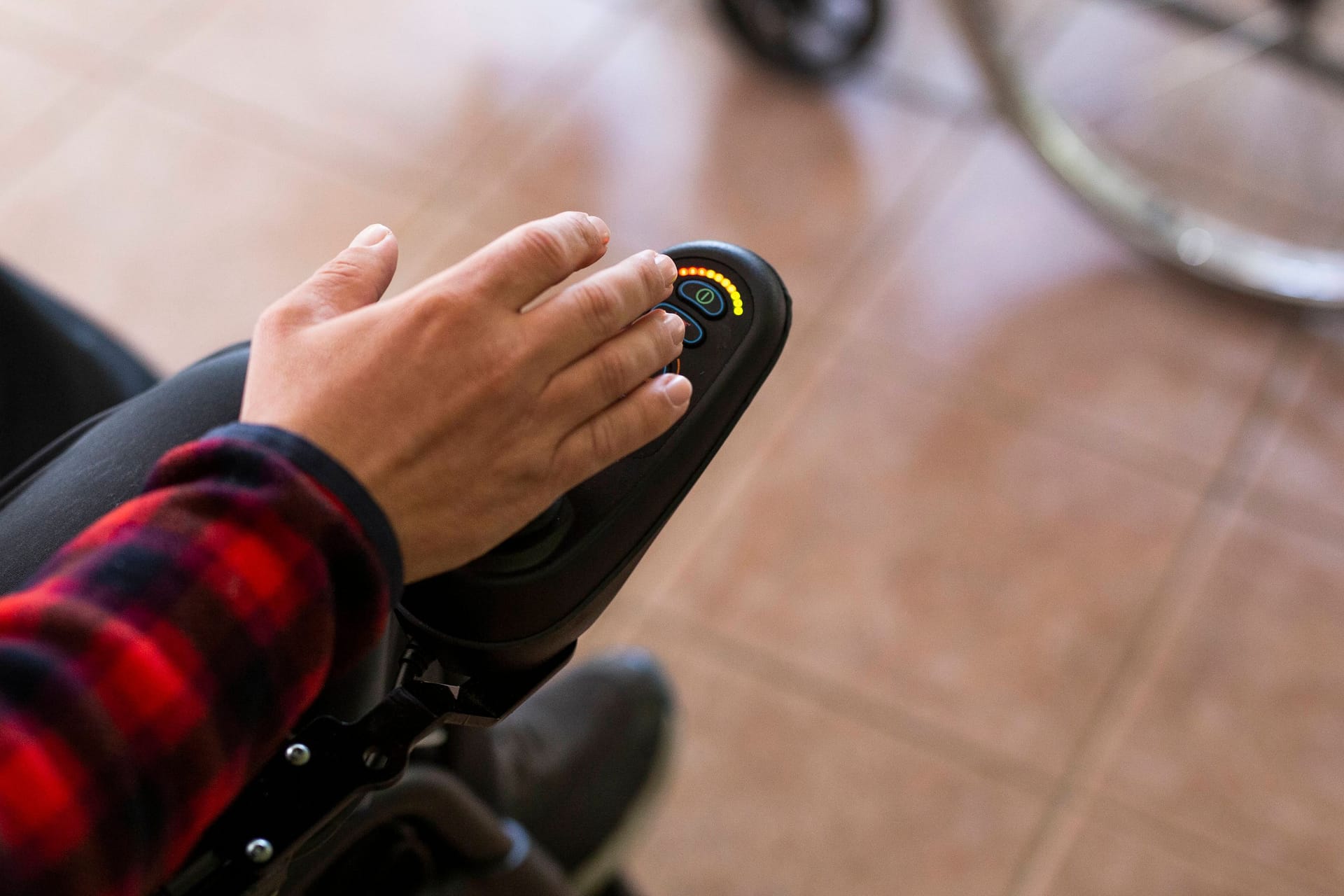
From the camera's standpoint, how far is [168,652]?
0.42 m

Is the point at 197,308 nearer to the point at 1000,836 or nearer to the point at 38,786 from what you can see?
the point at 1000,836

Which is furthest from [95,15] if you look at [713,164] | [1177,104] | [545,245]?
[545,245]

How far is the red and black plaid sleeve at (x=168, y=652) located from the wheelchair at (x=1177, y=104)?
1333 millimetres

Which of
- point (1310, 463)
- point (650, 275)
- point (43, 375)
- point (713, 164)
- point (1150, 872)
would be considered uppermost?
point (650, 275)

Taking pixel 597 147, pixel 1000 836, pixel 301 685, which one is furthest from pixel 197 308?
pixel 301 685

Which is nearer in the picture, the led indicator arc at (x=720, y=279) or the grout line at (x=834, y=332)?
the led indicator arc at (x=720, y=279)

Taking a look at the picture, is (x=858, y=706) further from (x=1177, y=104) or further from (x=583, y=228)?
(x=1177, y=104)

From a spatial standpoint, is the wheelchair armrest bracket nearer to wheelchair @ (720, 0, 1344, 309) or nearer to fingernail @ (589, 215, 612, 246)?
fingernail @ (589, 215, 612, 246)

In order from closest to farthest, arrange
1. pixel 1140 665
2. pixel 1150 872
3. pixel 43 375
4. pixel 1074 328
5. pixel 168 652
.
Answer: pixel 168 652
pixel 43 375
pixel 1150 872
pixel 1140 665
pixel 1074 328

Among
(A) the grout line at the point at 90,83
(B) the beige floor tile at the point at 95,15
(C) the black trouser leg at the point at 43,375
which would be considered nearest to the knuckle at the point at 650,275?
(C) the black trouser leg at the point at 43,375

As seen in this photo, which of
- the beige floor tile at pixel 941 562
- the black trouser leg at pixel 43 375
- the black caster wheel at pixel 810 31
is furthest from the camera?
the black caster wheel at pixel 810 31

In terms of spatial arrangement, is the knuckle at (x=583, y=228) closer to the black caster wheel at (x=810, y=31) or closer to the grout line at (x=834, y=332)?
the grout line at (x=834, y=332)

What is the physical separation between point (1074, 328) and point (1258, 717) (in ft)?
1.66

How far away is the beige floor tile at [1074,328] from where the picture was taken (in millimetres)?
1434
